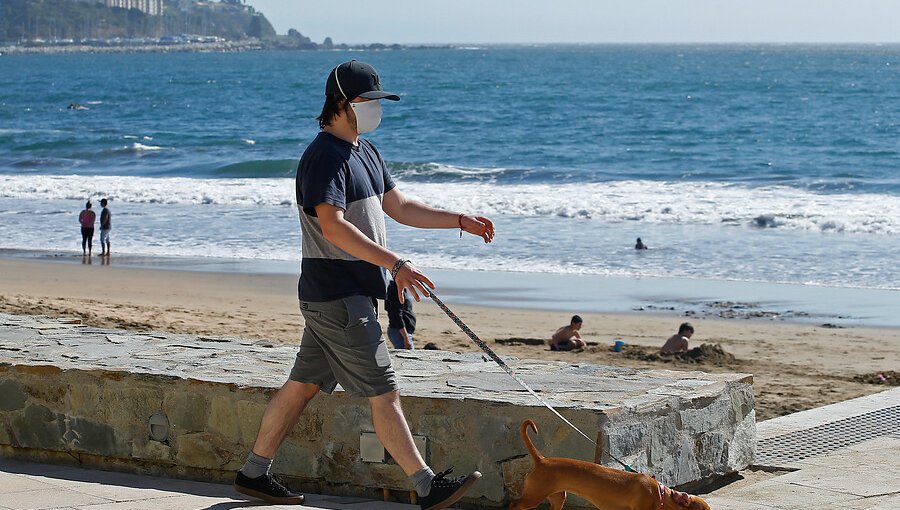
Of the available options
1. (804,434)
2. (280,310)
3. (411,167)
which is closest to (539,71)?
(411,167)

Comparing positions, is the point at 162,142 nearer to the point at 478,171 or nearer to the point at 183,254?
the point at 478,171

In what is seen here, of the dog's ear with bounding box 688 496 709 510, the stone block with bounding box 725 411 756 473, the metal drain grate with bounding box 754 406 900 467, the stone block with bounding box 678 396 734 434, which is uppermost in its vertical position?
the stone block with bounding box 678 396 734 434

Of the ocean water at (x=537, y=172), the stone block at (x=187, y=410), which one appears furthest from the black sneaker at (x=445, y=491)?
the ocean water at (x=537, y=172)

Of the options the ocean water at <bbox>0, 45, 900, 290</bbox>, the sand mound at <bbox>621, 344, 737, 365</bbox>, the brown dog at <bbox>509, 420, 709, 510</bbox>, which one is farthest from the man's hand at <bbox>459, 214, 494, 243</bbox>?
the ocean water at <bbox>0, 45, 900, 290</bbox>

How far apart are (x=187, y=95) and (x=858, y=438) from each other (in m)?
70.4

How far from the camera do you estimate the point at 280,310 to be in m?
14.4

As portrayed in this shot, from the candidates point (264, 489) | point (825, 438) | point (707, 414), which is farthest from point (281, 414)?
point (825, 438)

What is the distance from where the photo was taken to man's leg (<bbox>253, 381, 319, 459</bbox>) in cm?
470

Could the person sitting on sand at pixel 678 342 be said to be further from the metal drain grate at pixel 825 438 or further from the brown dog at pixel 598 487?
the brown dog at pixel 598 487

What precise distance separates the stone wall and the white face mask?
3.64 ft

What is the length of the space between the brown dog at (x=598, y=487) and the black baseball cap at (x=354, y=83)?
1294 mm

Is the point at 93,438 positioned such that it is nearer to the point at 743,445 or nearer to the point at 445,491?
the point at 445,491

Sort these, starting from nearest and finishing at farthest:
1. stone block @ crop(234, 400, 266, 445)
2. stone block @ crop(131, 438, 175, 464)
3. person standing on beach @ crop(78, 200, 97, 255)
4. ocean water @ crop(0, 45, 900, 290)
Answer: stone block @ crop(234, 400, 266, 445), stone block @ crop(131, 438, 175, 464), person standing on beach @ crop(78, 200, 97, 255), ocean water @ crop(0, 45, 900, 290)

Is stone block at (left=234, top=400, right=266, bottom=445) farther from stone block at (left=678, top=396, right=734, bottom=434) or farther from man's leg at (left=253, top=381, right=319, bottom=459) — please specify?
stone block at (left=678, top=396, right=734, bottom=434)
